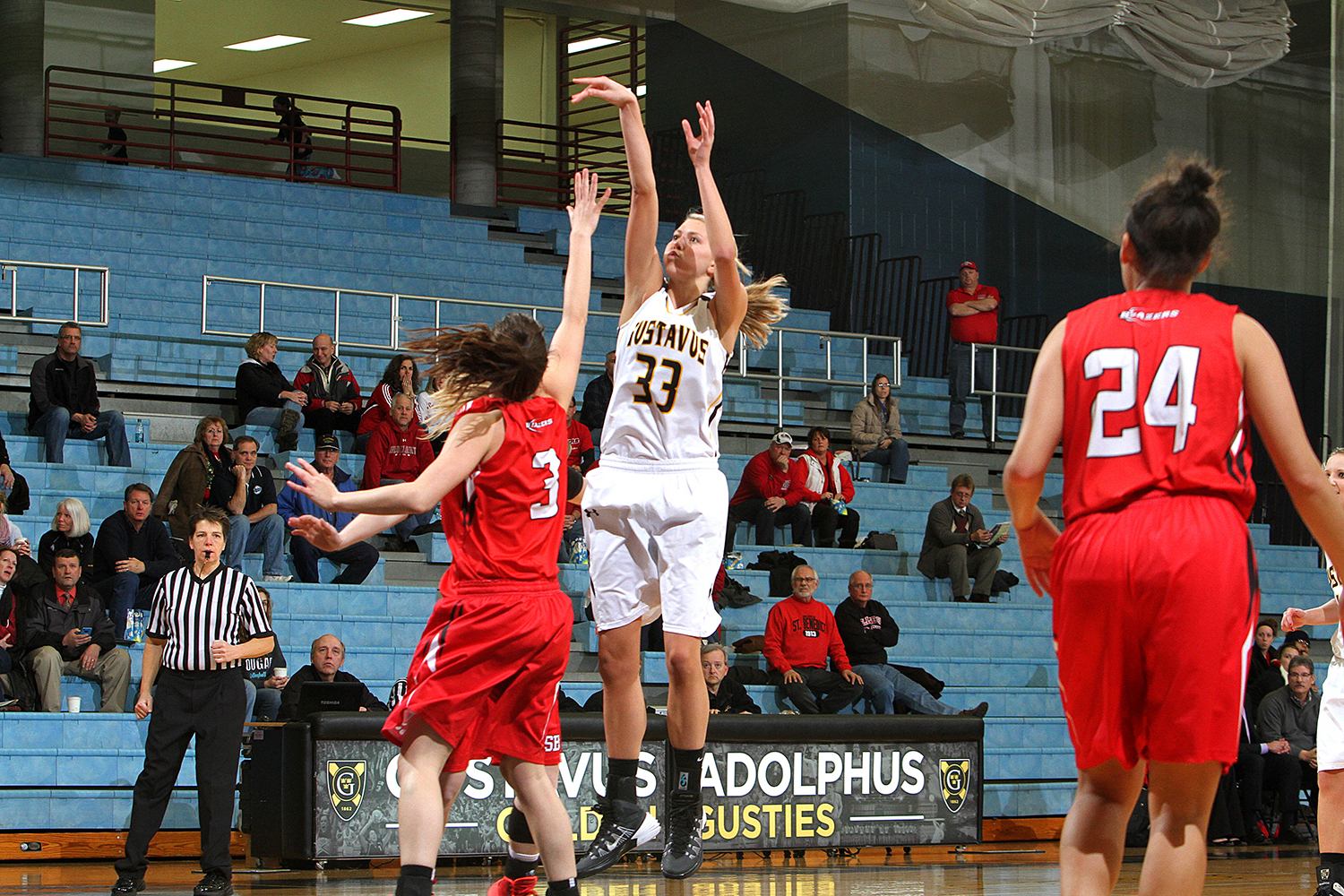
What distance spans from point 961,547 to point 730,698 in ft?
11.9

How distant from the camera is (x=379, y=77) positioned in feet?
77.8

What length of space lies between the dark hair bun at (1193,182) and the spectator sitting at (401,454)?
29.2 feet

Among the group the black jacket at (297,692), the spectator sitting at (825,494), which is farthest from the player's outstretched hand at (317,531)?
the spectator sitting at (825,494)

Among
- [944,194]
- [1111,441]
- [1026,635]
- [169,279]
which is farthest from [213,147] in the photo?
[1111,441]

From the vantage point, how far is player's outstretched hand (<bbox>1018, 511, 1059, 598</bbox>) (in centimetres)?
340

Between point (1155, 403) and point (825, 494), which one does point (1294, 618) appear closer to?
point (1155, 403)

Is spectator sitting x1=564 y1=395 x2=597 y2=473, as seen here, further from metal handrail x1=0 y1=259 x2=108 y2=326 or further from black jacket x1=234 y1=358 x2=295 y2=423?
metal handrail x1=0 y1=259 x2=108 y2=326

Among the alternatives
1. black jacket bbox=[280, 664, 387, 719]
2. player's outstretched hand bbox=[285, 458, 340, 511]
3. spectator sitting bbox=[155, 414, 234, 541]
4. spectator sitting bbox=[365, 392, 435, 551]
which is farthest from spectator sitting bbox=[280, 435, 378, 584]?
player's outstretched hand bbox=[285, 458, 340, 511]

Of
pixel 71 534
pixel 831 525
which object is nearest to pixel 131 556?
pixel 71 534

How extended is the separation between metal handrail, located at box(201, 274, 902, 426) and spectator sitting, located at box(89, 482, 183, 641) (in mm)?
3167

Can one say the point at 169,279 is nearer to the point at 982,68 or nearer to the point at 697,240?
the point at 982,68

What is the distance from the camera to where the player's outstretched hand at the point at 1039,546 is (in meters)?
3.40

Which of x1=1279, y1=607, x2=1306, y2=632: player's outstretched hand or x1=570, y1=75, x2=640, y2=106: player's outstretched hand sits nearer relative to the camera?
x1=570, y1=75, x2=640, y2=106: player's outstretched hand

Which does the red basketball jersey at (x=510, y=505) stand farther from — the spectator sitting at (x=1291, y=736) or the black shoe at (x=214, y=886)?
the spectator sitting at (x=1291, y=736)
